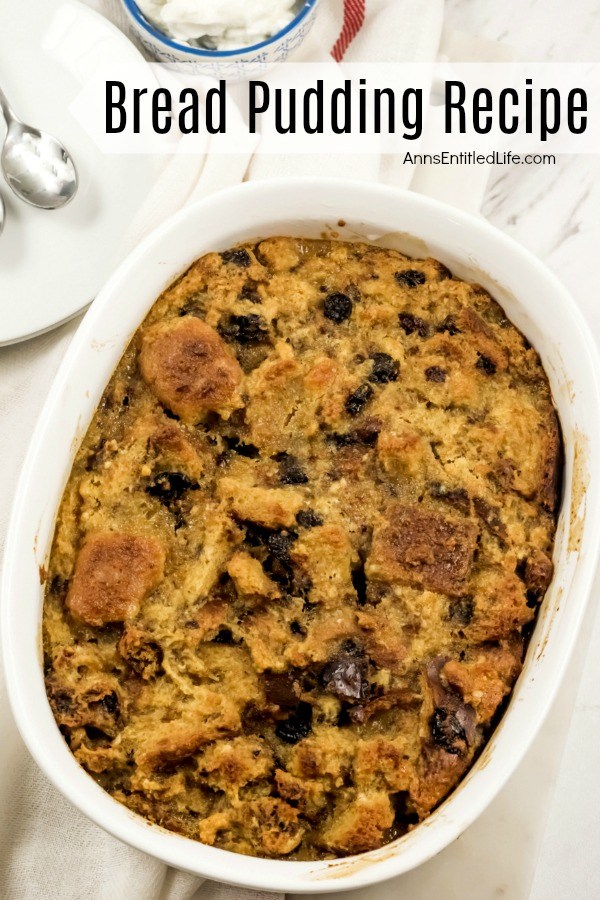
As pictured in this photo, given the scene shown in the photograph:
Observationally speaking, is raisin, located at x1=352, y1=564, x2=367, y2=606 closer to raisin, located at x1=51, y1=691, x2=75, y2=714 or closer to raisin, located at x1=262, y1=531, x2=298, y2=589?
raisin, located at x1=262, y1=531, x2=298, y2=589

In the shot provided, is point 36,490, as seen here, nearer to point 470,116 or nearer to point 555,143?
point 470,116

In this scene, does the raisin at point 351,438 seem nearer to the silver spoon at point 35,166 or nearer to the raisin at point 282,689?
the raisin at point 282,689

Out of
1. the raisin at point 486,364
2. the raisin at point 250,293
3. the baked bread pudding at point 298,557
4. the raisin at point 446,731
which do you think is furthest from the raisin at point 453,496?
the raisin at point 250,293

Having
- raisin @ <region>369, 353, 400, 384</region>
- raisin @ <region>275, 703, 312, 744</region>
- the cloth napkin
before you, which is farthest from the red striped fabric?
raisin @ <region>275, 703, 312, 744</region>

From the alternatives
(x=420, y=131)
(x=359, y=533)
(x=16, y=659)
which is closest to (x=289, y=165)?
(x=420, y=131)

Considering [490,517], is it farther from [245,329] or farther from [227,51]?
[227,51]

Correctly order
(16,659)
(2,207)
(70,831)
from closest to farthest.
Answer: 1. (16,659)
2. (70,831)
3. (2,207)
